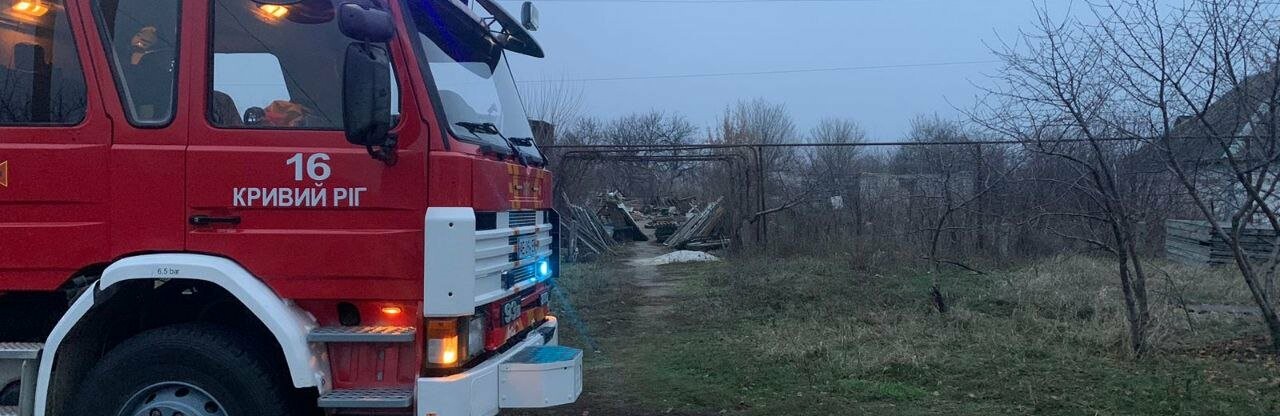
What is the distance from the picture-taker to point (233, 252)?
413 cm

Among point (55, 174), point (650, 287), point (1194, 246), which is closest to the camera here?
point (55, 174)

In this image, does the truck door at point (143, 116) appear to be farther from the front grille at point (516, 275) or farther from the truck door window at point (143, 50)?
the front grille at point (516, 275)

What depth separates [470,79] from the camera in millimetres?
4988

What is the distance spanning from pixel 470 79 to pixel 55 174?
2019 millimetres

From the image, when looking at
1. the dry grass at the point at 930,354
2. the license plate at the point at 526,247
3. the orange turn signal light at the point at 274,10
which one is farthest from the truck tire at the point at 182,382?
the dry grass at the point at 930,354

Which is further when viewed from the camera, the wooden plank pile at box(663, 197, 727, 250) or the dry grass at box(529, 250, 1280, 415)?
the wooden plank pile at box(663, 197, 727, 250)

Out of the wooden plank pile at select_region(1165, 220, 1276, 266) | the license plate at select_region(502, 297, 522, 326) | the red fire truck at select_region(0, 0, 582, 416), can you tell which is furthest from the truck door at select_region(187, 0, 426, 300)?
the wooden plank pile at select_region(1165, 220, 1276, 266)

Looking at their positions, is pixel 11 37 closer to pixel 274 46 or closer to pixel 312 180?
pixel 274 46

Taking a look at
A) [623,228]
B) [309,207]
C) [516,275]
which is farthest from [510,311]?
[623,228]

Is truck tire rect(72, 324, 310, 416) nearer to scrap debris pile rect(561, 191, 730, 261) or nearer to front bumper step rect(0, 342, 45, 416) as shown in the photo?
front bumper step rect(0, 342, 45, 416)

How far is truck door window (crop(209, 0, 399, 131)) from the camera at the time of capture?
4.25 meters

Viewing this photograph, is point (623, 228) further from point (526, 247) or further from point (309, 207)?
point (309, 207)

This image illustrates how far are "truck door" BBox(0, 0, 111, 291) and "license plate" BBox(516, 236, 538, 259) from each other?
1.92 meters

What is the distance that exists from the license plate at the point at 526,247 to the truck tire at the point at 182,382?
135 centimetres
